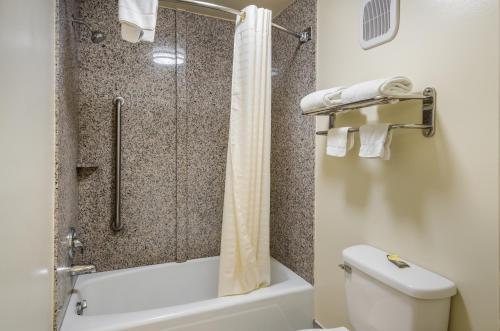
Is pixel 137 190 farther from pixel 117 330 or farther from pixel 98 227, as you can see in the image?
pixel 117 330

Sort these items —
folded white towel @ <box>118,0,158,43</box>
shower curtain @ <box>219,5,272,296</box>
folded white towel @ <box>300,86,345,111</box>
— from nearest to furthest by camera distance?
folded white towel @ <box>118,0,158,43</box> < folded white towel @ <box>300,86,345,111</box> < shower curtain @ <box>219,5,272,296</box>

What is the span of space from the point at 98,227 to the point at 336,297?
158 centimetres

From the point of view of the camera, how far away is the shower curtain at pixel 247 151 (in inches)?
64.3

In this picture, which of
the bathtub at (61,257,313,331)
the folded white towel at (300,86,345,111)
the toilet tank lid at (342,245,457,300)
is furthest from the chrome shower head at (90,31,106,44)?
the toilet tank lid at (342,245,457,300)

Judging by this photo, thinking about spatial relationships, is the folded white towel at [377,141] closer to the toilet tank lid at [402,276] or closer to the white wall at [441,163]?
the white wall at [441,163]

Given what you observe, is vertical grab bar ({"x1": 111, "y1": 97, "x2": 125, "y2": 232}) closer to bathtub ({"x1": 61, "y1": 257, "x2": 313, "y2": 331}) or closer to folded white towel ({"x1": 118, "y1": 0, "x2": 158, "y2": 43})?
bathtub ({"x1": 61, "y1": 257, "x2": 313, "y2": 331})

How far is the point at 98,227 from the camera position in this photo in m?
1.95

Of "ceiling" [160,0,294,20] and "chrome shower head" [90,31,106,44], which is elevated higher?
"ceiling" [160,0,294,20]

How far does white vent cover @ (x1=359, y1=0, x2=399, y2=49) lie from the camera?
1.23 metres

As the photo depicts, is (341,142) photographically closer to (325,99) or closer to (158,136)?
(325,99)

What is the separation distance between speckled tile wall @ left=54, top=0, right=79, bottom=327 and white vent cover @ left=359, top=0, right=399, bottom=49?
1.36m

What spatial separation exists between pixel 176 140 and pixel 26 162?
4.35 feet

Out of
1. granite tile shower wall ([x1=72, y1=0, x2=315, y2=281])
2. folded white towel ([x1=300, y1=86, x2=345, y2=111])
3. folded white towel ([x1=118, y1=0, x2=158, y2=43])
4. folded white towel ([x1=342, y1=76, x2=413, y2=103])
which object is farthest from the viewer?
granite tile shower wall ([x1=72, y1=0, x2=315, y2=281])

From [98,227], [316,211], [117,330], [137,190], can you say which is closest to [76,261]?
[98,227]
